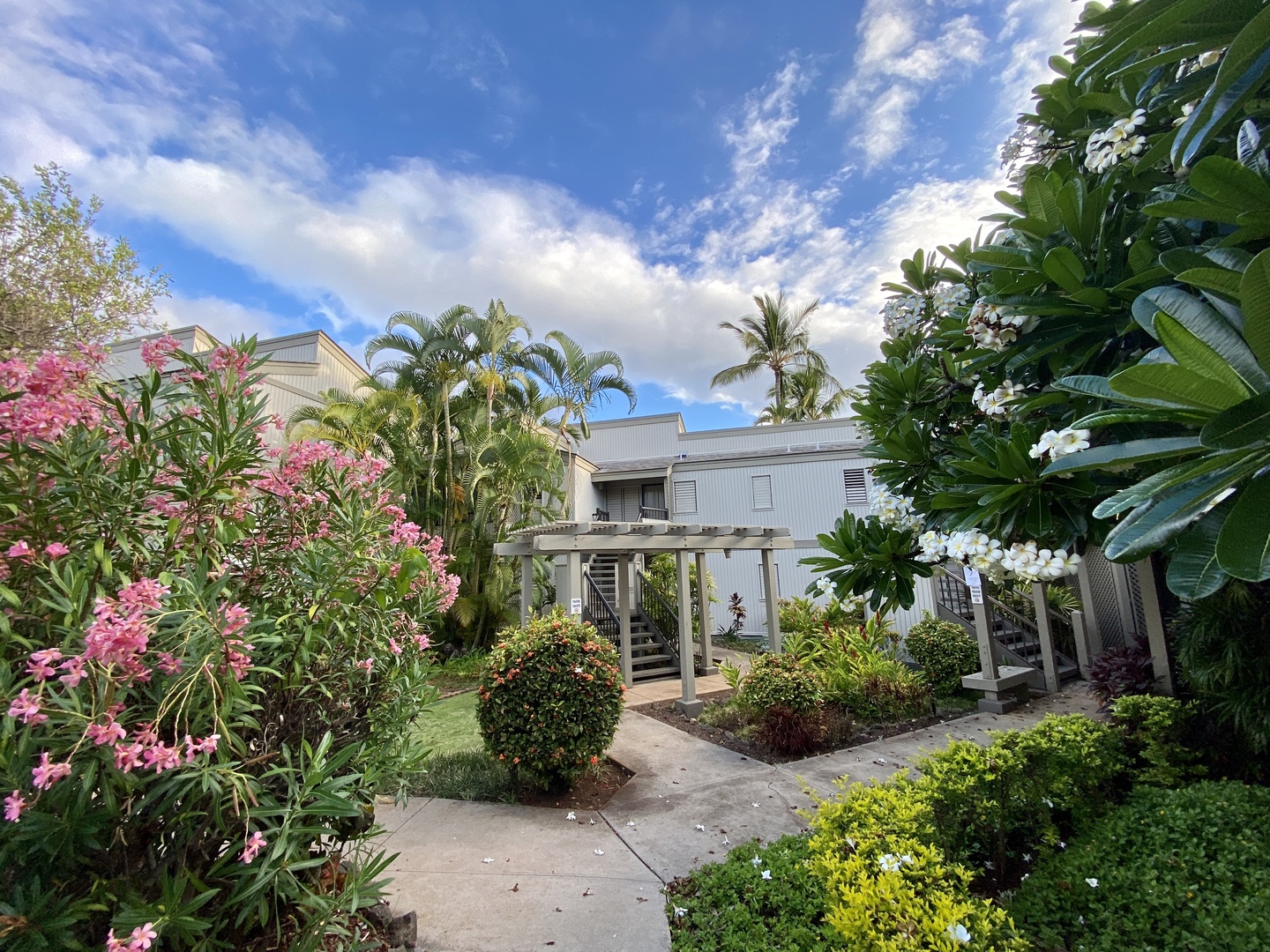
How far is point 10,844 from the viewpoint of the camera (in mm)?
1297

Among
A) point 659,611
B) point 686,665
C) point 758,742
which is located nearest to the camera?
point 758,742

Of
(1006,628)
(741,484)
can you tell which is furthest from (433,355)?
(1006,628)

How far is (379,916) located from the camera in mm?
2713

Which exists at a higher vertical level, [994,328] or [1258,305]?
[994,328]

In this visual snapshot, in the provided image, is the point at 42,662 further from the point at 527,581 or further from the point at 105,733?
the point at 527,581

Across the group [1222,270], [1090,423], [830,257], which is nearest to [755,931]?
[1090,423]

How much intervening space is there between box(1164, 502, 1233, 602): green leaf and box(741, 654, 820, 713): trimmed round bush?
5683 mm

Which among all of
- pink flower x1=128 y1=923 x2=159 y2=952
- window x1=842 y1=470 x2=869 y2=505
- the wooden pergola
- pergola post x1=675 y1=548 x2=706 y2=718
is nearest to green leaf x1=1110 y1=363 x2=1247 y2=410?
pink flower x1=128 y1=923 x2=159 y2=952

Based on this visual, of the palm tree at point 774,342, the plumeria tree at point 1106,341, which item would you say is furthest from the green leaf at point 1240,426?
the palm tree at point 774,342

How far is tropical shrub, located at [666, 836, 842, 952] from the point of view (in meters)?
2.62

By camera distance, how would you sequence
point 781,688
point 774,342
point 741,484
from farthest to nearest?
point 774,342, point 741,484, point 781,688

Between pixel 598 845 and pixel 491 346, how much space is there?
10950 millimetres

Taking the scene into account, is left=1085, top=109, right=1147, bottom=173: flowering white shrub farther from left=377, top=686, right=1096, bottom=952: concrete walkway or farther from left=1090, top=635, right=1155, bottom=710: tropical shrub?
left=1090, top=635, right=1155, bottom=710: tropical shrub

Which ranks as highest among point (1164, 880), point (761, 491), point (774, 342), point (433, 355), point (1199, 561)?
point (774, 342)
